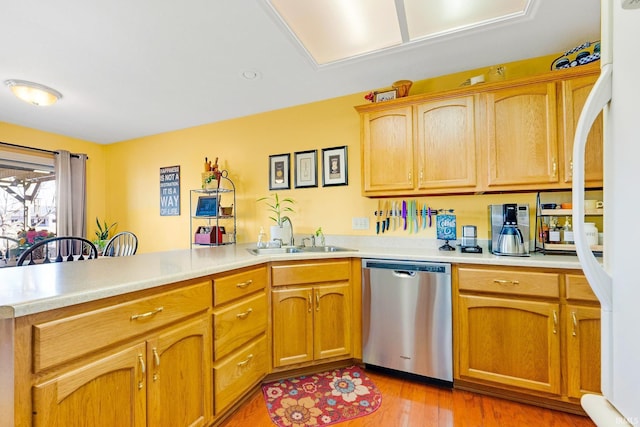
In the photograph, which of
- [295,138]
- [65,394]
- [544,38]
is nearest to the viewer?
[65,394]

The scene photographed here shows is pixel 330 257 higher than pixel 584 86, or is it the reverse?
pixel 584 86

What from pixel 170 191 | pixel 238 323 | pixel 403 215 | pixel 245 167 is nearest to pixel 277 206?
pixel 245 167

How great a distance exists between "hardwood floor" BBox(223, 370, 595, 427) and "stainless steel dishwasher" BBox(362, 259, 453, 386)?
14cm

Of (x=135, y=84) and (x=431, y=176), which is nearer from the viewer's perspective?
(x=431, y=176)

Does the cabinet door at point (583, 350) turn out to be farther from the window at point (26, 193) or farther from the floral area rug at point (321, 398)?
the window at point (26, 193)

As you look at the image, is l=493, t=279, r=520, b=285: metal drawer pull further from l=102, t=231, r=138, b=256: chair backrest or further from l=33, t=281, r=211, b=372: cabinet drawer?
l=102, t=231, r=138, b=256: chair backrest

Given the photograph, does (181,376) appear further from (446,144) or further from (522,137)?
(522,137)

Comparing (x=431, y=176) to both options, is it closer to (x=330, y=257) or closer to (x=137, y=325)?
(x=330, y=257)

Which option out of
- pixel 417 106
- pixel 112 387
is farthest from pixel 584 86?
pixel 112 387

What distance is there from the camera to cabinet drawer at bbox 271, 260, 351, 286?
1.97 meters

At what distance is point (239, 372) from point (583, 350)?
1.87 meters

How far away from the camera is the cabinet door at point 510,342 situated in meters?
1.61

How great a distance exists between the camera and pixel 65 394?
0.92m

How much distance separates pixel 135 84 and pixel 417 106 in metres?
2.35
